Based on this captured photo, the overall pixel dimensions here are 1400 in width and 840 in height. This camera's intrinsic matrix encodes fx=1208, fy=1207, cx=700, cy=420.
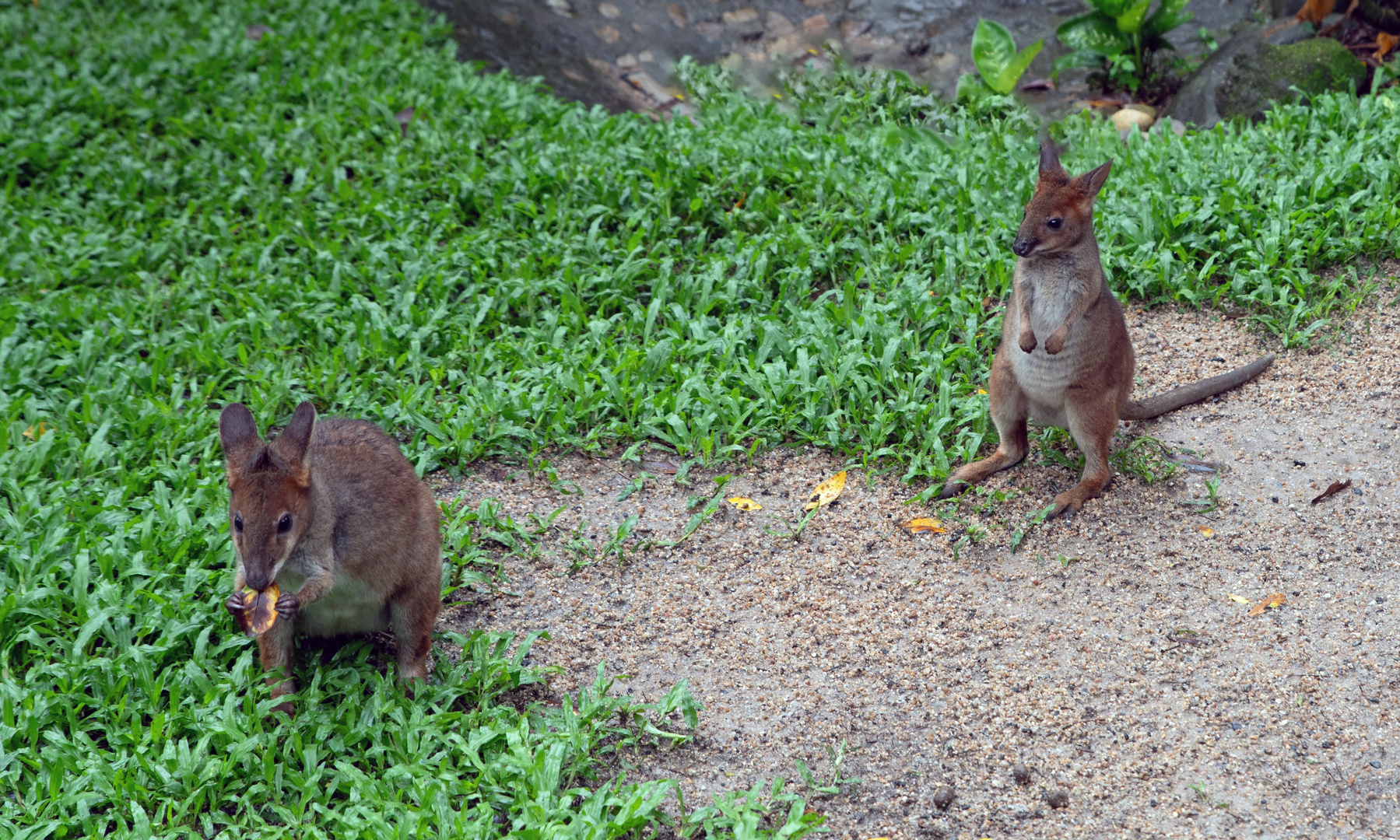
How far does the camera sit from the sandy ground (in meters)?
3.26

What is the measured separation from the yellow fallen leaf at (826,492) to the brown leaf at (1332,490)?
1.66 meters

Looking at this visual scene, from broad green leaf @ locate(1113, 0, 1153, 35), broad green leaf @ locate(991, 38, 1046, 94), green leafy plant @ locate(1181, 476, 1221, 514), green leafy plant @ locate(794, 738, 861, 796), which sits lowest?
green leafy plant @ locate(794, 738, 861, 796)

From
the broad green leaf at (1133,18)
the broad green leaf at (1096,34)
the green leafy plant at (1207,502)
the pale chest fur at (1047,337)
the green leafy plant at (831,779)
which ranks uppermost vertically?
the broad green leaf at (1133,18)

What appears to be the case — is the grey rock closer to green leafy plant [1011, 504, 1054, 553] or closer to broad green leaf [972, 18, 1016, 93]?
broad green leaf [972, 18, 1016, 93]

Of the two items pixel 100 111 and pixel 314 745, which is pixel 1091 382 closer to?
pixel 314 745

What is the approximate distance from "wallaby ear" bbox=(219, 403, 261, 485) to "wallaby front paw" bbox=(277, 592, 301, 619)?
1.06 ft

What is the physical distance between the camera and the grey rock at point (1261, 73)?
6.92 metres

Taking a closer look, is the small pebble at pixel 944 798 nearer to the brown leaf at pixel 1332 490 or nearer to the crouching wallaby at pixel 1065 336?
the crouching wallaby at pixel 1065 336

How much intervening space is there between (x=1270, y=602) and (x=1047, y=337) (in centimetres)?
112

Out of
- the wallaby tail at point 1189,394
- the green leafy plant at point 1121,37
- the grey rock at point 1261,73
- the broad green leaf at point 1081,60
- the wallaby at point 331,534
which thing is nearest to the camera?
the wallaby at point 331,534

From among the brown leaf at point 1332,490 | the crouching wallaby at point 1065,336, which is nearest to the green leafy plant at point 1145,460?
the crouching wallaby at point 1065,336

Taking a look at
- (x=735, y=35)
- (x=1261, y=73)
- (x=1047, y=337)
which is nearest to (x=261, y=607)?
(x=1047, y=337)

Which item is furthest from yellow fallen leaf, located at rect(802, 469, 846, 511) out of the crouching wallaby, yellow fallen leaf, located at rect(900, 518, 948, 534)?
the crouching wallaby

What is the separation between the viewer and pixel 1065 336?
4.14 m
